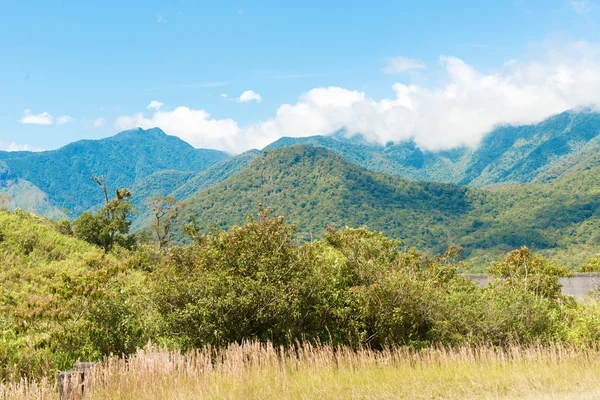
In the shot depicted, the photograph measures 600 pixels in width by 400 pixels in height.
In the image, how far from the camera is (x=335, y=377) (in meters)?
8.39

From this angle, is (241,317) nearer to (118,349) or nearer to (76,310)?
(118,349)

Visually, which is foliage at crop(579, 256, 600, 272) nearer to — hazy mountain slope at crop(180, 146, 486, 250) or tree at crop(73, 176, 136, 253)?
tree at crop(73, 176, 136, 253)

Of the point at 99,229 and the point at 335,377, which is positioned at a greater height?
the point at 99,229

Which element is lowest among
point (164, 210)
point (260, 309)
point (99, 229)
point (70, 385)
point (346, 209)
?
point (70, 385)

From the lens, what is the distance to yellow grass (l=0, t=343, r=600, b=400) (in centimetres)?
749

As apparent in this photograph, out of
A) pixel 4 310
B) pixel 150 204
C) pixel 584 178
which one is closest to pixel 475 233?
pixel 584 178

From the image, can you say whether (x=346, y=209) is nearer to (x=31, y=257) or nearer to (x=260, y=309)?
(x=31, y=257)

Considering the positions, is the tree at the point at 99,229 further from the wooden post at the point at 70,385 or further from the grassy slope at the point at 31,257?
the wooden post at the point at 70,385

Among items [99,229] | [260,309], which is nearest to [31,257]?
[99,229]

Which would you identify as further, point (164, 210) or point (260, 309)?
point (164, 210)

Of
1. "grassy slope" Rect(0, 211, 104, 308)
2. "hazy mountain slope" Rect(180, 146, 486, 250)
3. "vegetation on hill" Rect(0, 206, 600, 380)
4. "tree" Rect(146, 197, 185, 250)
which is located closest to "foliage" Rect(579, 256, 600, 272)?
"vegetation on hill" Rect(0, 206, 600, 380)

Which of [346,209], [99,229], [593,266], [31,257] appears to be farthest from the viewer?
[346,209]

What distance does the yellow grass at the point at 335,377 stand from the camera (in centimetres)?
749

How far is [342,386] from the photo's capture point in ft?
26.2
